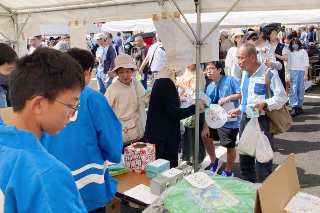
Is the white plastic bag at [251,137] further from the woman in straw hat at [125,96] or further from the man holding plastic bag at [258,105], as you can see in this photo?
the woman in straw hat at [125,96]

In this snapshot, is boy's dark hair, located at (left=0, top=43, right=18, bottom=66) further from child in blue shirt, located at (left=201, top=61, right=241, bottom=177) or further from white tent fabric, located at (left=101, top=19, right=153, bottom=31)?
white tent fabric, located at (left=101, top=19, right=153, bottom=31)

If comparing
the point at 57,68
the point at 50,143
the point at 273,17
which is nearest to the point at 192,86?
the point at 50,143

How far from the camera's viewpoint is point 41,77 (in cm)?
87

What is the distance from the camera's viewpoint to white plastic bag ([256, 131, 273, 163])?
9.32 ft

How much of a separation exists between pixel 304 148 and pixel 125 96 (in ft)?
11.4

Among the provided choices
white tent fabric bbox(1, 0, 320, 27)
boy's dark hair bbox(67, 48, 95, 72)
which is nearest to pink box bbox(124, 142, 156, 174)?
boy's dark hair bbox(67, 48, 95, 72)

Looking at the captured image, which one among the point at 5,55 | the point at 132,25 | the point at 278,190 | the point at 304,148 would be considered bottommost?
the point at 304,148

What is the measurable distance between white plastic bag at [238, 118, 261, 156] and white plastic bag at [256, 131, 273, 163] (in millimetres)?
43

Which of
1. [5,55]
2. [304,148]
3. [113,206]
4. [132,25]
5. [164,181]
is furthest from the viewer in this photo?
[132,25]

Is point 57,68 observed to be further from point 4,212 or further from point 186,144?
point 186,144

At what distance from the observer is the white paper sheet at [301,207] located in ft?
5.23

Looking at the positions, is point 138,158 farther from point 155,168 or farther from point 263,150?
point 263,150

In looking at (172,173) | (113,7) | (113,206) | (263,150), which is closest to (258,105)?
(263,150)

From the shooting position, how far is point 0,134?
0.81 meters
